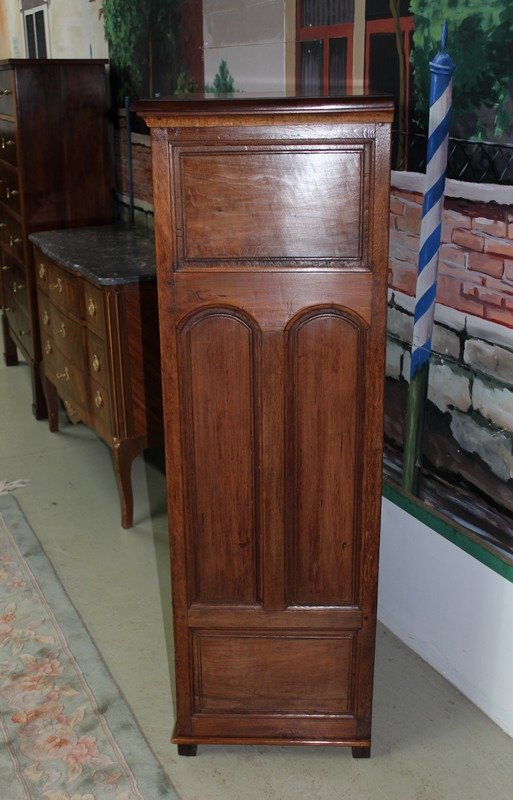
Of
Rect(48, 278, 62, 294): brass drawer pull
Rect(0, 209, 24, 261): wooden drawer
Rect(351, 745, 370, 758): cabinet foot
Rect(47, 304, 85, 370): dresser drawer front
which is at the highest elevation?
Rect(0, 209, 24, 261): wooden drawer

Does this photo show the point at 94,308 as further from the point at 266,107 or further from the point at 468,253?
the point at 266,107

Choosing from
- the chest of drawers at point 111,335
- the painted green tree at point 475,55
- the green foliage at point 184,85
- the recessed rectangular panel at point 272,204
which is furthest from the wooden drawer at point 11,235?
the recessed rectangular panel at point 272,204

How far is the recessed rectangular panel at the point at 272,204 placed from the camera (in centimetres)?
185

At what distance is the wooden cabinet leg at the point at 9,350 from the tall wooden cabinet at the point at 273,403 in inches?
153

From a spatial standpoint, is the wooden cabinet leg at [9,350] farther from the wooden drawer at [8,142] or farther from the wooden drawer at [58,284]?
the wooden drawer at [58,284]

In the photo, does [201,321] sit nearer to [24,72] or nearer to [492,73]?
[492,73]

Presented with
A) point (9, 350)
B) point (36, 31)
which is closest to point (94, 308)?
point (9, 350)

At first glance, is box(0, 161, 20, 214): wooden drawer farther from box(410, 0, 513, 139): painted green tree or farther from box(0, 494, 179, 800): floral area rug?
box(410, 0, 513, 139): painted green tree

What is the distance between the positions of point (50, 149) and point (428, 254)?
8.43 ft

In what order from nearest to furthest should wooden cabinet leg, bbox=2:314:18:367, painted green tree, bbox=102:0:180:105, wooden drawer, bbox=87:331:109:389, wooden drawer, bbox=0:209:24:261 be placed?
1. wooden drawer, bbox=87:331:109:389
2. painted green tree, bbox=102:0:180:105
3. wooden drawer, bbox=0:209:24:261
4. wooden cabinet leg, bbox=2:314:18:367

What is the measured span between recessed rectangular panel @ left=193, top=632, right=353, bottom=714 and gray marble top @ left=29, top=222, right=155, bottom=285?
1.60 m

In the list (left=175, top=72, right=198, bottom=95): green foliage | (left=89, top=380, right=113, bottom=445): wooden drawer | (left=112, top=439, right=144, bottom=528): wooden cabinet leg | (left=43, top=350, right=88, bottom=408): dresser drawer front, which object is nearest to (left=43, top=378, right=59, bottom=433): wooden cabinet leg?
(left=43, top=350, right=88, bottom=408): dresser drawer front

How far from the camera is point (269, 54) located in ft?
10.3

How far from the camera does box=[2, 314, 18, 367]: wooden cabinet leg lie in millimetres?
5727
